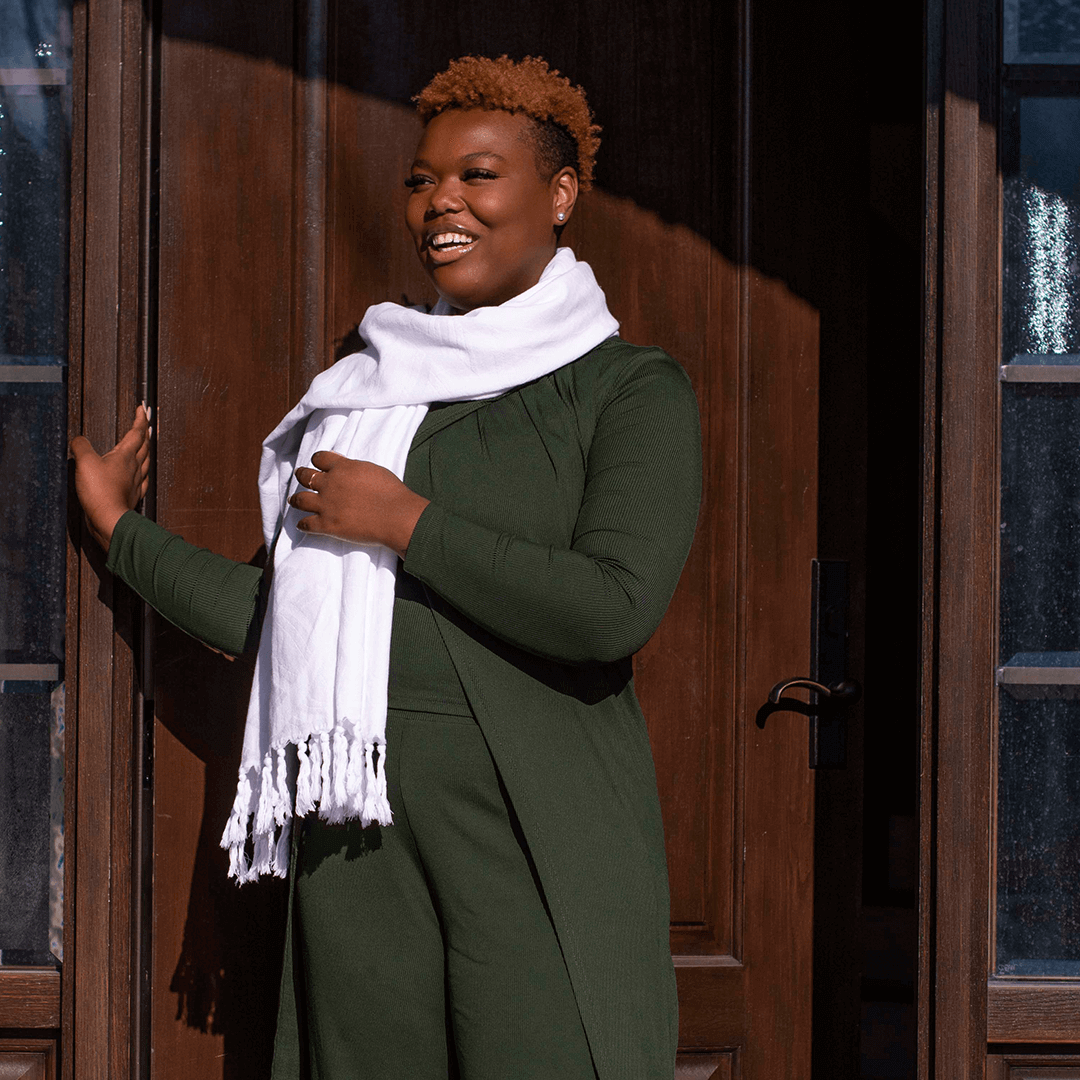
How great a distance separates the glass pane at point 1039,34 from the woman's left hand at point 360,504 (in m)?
1.22

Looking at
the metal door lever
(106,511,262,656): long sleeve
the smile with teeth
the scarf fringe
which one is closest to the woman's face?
the smile with teeth

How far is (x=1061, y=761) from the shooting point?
1.74m

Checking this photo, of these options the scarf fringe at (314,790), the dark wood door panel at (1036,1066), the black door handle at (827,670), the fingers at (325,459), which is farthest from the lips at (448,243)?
the dark wood door panel at (1036,1066)

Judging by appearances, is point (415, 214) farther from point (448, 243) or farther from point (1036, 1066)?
point (1036, 1066)

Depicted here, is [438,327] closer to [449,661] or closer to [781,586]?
[449,661]

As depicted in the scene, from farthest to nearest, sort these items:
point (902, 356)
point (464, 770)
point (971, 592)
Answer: point (902, 356) → point (971, 592) → point (464, 770)

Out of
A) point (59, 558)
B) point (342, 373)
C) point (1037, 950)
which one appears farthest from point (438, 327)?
point (1037, 950)

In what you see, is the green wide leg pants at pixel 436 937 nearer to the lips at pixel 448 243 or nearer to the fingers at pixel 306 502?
the fingers at pixel 306 502

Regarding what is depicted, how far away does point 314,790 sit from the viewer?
1.35m

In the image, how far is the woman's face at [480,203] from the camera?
4.83 feet

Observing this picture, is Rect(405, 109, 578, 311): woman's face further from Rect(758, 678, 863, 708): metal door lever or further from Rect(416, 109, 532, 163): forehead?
Rect(758, 678, 863, 708): metal door lever

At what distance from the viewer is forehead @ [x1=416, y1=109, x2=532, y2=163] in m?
1.47

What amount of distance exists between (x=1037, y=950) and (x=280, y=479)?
55.2 inches

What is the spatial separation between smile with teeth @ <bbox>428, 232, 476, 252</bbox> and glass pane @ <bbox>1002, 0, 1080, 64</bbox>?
938mm
